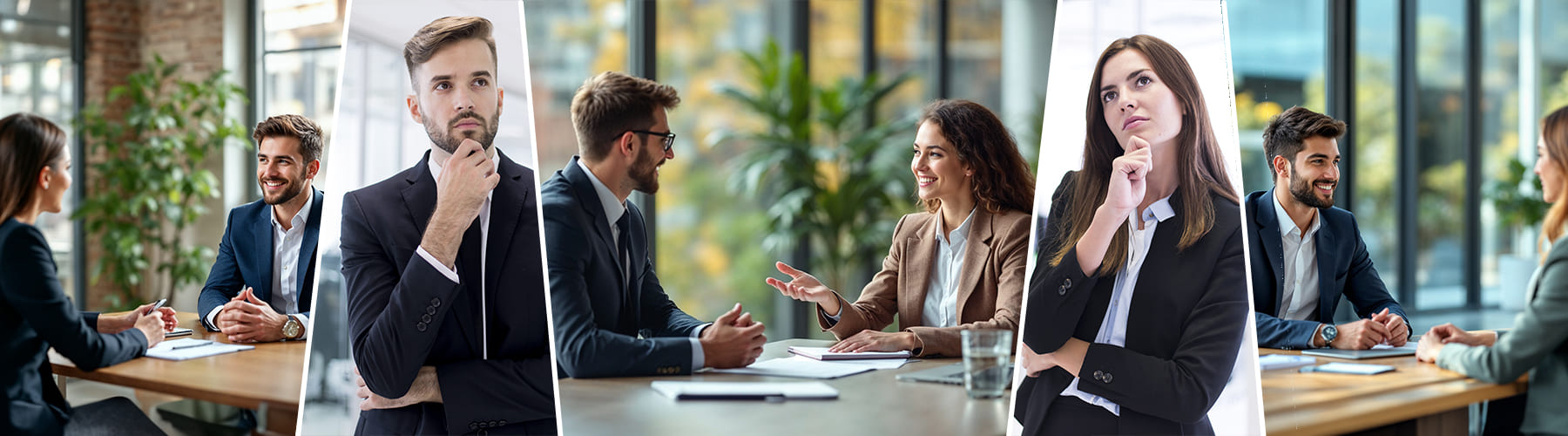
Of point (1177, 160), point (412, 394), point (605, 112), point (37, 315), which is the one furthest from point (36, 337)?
point (1177, 160)

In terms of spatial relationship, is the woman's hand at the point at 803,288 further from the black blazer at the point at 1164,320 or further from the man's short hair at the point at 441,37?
the man's short hair at the point at 441,37

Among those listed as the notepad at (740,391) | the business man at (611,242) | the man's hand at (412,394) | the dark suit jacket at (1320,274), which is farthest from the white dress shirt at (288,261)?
the dark suit jacket at (1320,274)

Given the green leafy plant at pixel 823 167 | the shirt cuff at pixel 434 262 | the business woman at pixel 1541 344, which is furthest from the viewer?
the green leafy plant at pixel 823 167

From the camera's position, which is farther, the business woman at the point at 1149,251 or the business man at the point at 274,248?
the business man at the point at 274,248

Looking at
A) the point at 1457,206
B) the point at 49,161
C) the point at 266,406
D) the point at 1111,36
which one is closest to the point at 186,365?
the point at 266,406

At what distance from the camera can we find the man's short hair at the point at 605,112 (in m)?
1.91

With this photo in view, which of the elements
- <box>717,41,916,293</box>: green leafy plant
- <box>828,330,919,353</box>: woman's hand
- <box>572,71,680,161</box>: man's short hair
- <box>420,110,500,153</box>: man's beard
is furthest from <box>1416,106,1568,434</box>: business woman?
<box>717,41,916,293</box>: green leafy plant

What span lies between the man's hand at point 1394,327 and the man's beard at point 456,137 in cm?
181

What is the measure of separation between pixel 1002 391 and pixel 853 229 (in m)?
3.39

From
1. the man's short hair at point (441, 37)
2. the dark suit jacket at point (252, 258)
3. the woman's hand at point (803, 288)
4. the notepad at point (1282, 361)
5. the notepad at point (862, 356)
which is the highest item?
the man's short hair at point (441, 37)

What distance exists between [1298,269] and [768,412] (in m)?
1.12

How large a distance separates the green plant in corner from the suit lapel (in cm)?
406

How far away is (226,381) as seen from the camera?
197 cm

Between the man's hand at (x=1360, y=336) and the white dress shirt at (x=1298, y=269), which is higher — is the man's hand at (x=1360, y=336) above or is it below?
below
